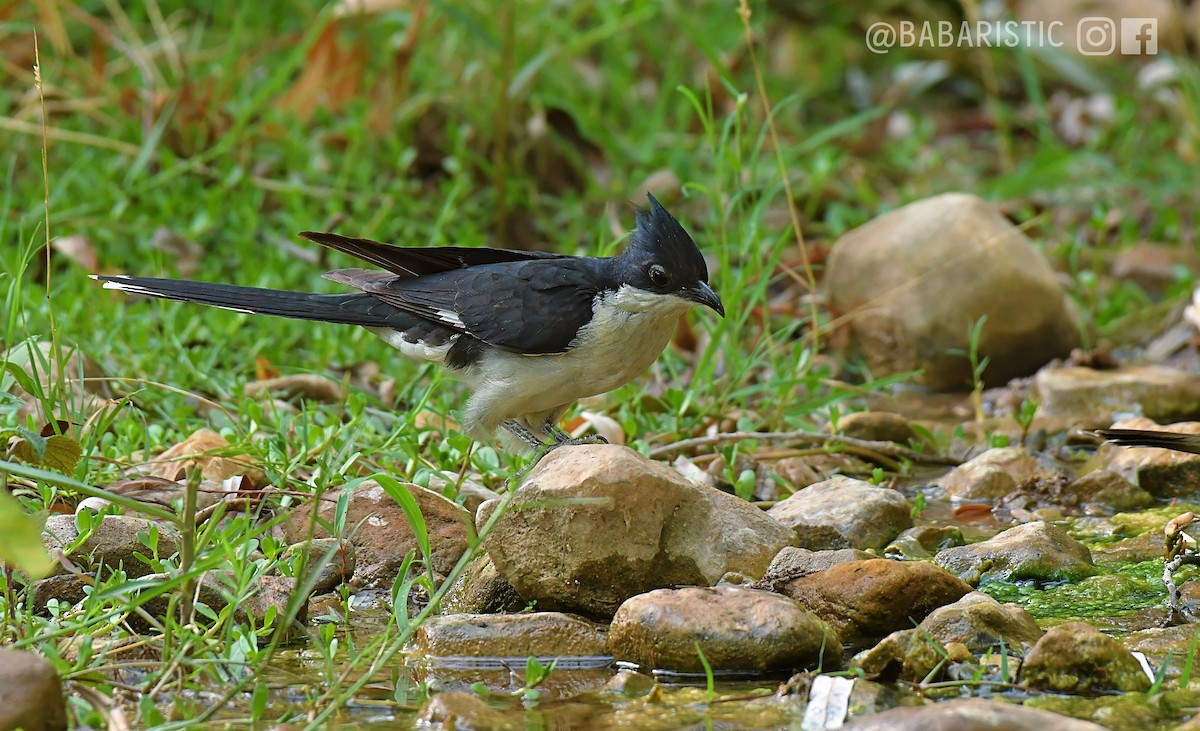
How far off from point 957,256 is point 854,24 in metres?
4.50

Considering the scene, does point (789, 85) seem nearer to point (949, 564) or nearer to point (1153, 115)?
point (1153, 115)

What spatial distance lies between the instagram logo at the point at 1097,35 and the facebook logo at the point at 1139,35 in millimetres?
88

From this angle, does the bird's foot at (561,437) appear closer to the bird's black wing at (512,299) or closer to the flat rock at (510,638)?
the bird's black wing at (512,299)

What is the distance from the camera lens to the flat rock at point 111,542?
3834 millimetres

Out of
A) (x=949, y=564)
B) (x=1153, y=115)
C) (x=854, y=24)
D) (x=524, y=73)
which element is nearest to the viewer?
(x=949, y=564)

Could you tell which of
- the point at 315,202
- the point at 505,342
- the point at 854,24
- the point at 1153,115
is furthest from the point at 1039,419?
the point at 854,24

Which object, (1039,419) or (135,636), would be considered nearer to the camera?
(135,636)

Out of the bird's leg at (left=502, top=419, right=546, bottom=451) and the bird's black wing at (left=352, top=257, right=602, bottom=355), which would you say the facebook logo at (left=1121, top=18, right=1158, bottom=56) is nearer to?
the bird's black wing at (left=352, top=257, right=602, bottom=355)

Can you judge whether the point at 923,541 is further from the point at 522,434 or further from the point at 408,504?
the point at 408,504

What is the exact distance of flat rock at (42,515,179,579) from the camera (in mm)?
3834

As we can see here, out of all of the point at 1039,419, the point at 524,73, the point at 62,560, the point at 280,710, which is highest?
the point at 524,73

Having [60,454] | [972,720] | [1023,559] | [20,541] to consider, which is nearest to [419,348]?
[60,454]

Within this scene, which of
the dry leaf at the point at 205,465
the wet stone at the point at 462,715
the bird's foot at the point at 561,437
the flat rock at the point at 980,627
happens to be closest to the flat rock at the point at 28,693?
the wet stone at the point at 462,715

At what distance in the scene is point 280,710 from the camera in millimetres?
3195
